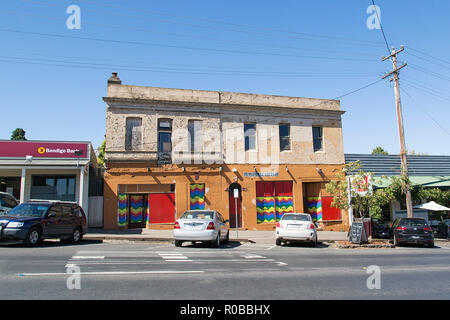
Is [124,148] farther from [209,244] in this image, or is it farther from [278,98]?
[278,98]

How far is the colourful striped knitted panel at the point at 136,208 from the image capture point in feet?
67.1

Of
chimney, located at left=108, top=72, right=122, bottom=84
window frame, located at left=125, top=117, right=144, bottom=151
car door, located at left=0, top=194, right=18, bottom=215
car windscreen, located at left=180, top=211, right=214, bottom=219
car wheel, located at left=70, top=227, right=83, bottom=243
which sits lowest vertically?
car wheel, located at left=70, top=227, right=83, bottom=243

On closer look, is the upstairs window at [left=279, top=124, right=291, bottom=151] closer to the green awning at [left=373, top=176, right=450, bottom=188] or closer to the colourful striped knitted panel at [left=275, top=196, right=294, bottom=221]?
the colourful striped knitted panel at [left=275, top=196, right=294, bottom=221]

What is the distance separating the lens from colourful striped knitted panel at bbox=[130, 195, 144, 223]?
A: 20.5 meters

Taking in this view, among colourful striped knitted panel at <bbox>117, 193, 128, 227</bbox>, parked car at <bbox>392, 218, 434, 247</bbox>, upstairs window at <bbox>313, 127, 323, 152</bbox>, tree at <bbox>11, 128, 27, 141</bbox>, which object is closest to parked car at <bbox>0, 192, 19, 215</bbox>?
colourful striped knitted panel at <bbox>117, 193, 128, 227</bbox>

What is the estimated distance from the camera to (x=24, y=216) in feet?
39.4

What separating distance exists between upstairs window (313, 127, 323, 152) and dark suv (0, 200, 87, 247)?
16.2 meters

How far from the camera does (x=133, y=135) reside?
20484mm

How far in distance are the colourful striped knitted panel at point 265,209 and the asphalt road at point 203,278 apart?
1151 cm

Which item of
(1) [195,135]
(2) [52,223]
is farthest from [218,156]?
(2) [52,223]

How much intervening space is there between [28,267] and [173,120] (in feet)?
47.3

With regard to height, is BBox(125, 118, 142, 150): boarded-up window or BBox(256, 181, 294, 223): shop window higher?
BBox(125, 118, 142, 150): boarded-up window

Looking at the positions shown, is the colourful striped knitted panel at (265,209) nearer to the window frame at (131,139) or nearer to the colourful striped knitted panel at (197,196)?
the colourful striped knitted panel at (197,196)

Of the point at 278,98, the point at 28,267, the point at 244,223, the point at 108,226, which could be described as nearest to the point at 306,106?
the point at 278,98
